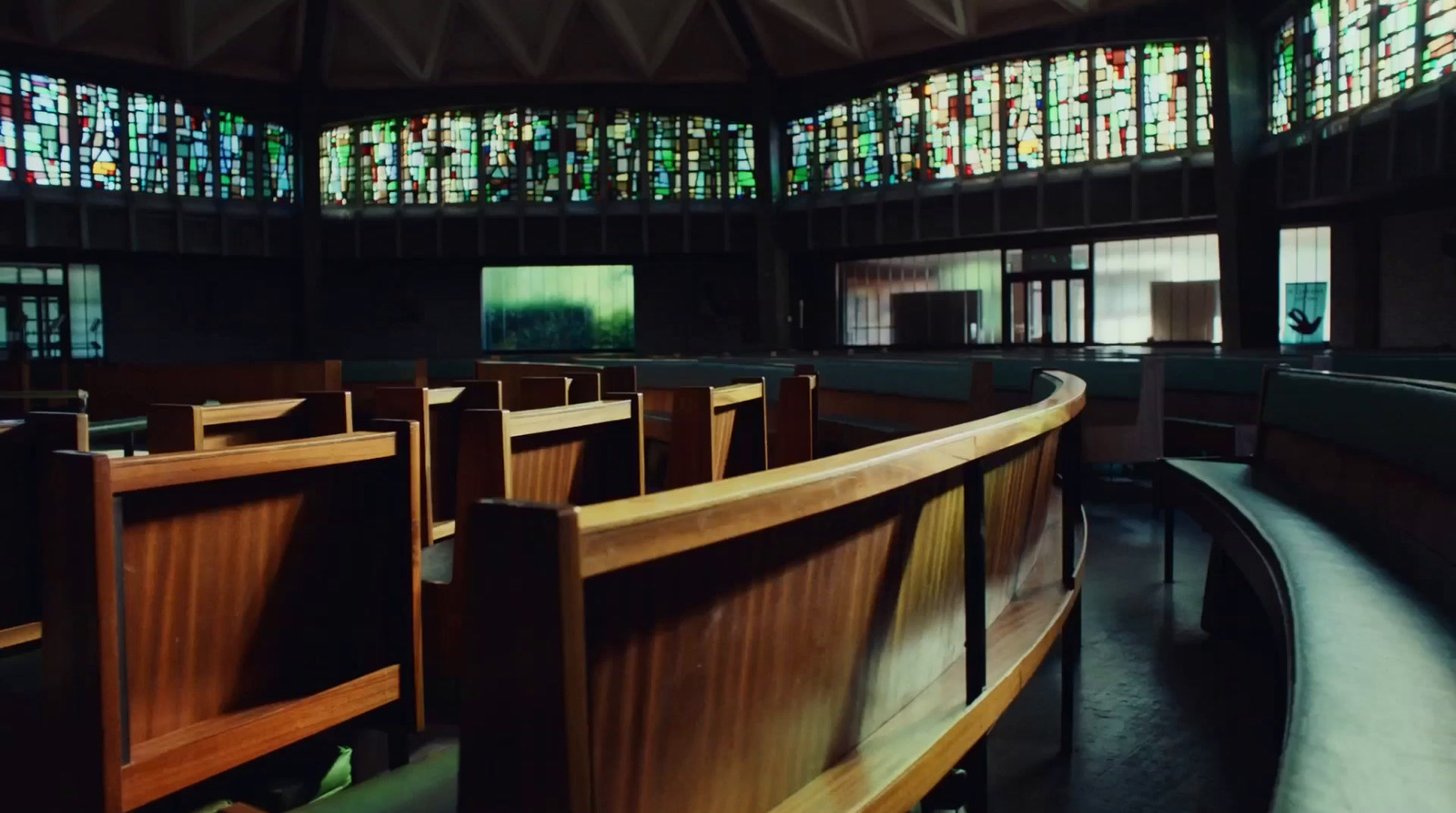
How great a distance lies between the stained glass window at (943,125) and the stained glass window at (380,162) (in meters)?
10.0

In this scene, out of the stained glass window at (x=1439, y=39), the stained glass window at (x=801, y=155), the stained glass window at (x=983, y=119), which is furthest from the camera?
the stained glass window at (x=801, y=155)

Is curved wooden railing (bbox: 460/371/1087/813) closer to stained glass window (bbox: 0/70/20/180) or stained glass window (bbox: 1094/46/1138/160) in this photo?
stained glass window (bbox: 1094/46/1138/160)

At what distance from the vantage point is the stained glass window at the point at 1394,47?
1130 cm

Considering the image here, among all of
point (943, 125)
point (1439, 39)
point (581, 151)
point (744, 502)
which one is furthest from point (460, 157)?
point (744, 502)

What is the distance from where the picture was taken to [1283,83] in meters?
14.1

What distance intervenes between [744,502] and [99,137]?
67.8 feet

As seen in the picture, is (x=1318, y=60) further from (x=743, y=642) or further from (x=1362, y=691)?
(x=743, y=642)

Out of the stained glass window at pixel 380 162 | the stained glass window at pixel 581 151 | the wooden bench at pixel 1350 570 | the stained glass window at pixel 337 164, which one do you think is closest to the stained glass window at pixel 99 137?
the stained glass window at pixel 337 164

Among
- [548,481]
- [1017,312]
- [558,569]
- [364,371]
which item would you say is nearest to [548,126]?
[364,371]

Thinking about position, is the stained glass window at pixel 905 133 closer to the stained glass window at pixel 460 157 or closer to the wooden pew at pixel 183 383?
the stained glass window at pixel 460 157

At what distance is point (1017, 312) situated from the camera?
18516mm

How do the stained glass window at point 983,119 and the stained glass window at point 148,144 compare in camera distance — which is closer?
the stained glass window at point 983,119

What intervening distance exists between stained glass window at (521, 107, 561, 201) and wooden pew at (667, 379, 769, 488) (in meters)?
17.3

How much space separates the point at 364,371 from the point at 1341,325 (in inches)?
540
